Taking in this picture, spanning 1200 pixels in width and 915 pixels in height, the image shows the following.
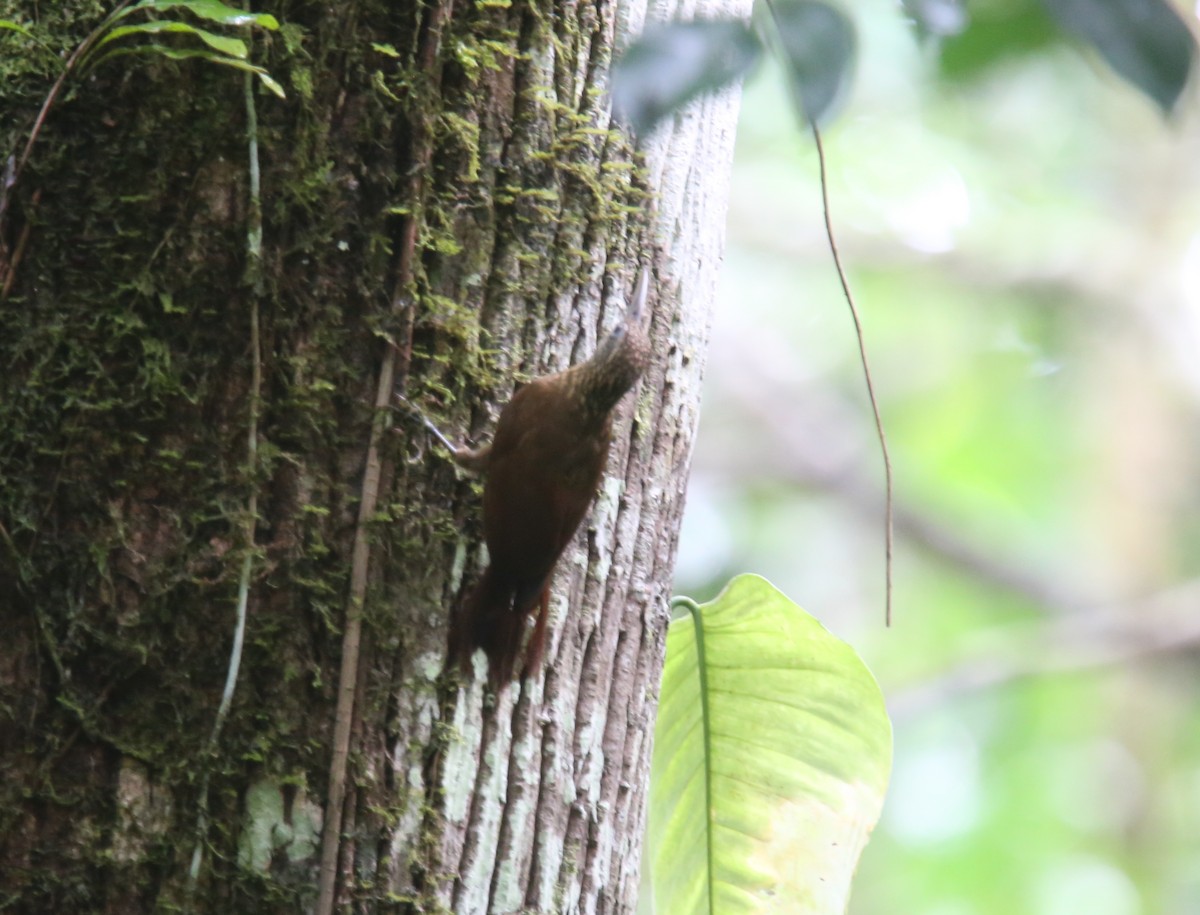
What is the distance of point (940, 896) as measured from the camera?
880 centimetres

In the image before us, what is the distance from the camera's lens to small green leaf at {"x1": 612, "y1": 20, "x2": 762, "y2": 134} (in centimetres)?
72

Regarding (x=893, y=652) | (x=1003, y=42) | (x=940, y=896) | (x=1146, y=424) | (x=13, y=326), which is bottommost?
(x=1003, y=42)

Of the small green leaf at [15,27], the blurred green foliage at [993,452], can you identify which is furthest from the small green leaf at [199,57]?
the blurred green foliage at [993,452]

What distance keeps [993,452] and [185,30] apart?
30.1 ft

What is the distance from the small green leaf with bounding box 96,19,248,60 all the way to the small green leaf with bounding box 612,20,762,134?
69 centimetres

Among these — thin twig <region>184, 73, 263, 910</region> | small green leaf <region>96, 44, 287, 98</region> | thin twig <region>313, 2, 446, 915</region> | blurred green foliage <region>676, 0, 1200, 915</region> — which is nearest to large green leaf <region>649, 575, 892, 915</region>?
thin twig <region>313, 2, 446, 915</region>

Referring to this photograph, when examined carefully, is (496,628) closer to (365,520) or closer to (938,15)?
(365,520)

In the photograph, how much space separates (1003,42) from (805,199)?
7.71 metres

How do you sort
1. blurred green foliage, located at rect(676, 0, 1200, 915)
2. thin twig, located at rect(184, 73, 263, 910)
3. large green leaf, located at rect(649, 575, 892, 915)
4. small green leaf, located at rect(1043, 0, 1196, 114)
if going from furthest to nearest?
blurred green foliage, located at rect(676, 0, 1200, 915), large green leaf, located at rect(649, 575, 892, 915), thin twig, located at rect(184, 73, 263, 910), small green leaf, located at rect(1043, 0, 1196, 114)

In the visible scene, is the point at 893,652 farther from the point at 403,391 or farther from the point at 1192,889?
the point at 403,391

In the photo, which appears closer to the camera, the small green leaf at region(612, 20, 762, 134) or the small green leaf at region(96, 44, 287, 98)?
the small green leaf at region(612, 20, 762, 134)

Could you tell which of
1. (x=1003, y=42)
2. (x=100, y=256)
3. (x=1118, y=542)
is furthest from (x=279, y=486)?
(x=1118, y=542)

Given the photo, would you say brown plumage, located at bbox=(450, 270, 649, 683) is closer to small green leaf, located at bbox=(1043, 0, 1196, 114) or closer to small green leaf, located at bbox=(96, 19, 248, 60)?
small green leaf, located at bbox=(96, 19, 248, 60)

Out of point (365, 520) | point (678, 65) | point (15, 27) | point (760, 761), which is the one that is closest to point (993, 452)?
point (760, 761)
